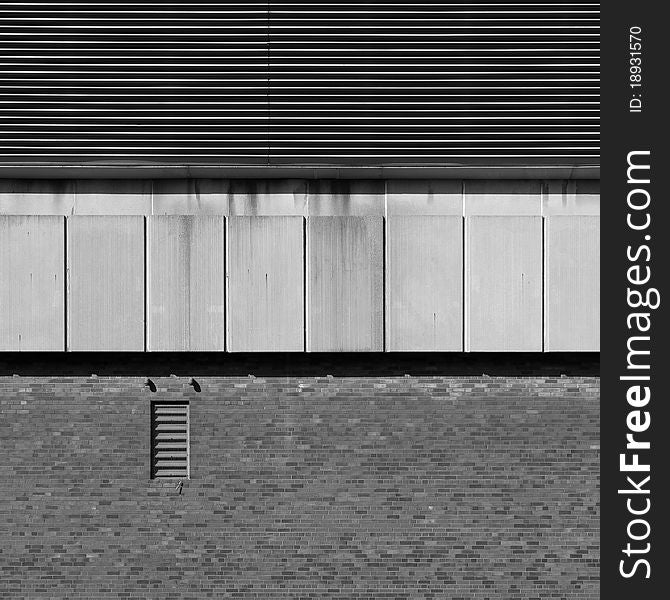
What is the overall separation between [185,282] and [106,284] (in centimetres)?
113

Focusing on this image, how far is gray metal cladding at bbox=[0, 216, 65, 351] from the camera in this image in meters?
8.71

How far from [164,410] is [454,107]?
242 inches

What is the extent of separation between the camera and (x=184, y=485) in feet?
29.3

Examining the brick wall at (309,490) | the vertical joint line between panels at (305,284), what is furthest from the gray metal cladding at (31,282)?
the vertical joint line between panels at (305,284)

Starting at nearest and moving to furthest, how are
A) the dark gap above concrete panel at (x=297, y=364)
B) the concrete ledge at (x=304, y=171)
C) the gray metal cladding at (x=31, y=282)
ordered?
the gray metal cladding at (x=31, y=282) → the concrete ledge at (x=304, y=171) → the dark gap above concrete panel at (x=297, y=364)

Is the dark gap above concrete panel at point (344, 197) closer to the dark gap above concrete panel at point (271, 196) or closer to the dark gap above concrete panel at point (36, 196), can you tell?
the dark gap above concrete panel at point (271, 196)

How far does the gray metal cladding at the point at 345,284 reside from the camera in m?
8.76

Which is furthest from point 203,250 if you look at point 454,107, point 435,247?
A: point 454,107

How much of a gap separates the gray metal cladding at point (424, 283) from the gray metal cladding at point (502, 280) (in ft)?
0.57

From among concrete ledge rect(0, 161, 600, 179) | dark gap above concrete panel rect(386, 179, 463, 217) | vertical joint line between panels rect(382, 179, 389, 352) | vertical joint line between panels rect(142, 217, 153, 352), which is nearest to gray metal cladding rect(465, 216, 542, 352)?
dark gap above concrete panel rect(386, 179, 463, 217)

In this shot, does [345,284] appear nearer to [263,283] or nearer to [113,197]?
[263,283]

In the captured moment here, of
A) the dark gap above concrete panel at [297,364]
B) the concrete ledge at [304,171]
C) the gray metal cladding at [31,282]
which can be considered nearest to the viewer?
the gray metal cladding at [31,282]

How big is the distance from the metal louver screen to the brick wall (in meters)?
3.34

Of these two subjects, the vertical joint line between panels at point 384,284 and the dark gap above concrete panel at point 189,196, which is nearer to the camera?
the vertical joint line between panels at point 384,284
